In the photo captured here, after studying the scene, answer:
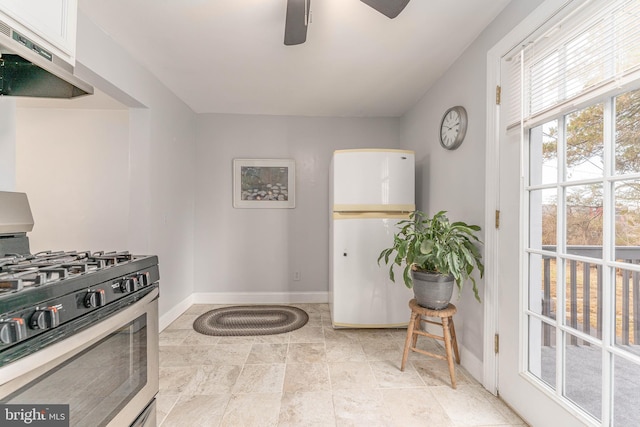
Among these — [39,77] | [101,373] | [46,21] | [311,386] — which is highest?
[46,21]

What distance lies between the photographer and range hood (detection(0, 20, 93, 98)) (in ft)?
3.68

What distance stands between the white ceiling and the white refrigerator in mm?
707

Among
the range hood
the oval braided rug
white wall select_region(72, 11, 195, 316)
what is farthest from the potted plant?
white wall select_region(72, 11, 195, 316)

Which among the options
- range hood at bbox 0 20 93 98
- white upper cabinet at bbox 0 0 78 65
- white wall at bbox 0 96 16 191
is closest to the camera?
white upper cabinet at bbox 0 0 78 65

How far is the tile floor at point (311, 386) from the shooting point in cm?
154

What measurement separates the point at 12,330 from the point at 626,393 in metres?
2.02

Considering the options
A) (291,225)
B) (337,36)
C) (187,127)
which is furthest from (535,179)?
(187,127)

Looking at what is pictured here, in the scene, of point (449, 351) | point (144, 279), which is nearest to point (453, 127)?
point (449, 351)

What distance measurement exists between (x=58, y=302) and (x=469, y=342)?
2.30 m

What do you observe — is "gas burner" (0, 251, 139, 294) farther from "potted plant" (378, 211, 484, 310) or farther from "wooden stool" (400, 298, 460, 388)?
"wooden stool" (400, 298, 460, 388)

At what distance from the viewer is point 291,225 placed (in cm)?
353

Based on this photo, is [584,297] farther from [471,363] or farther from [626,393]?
[471,363]

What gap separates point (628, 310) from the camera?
1069 mm

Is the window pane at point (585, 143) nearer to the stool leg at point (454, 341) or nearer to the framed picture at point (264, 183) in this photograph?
the stool leg at point (454, 341)
